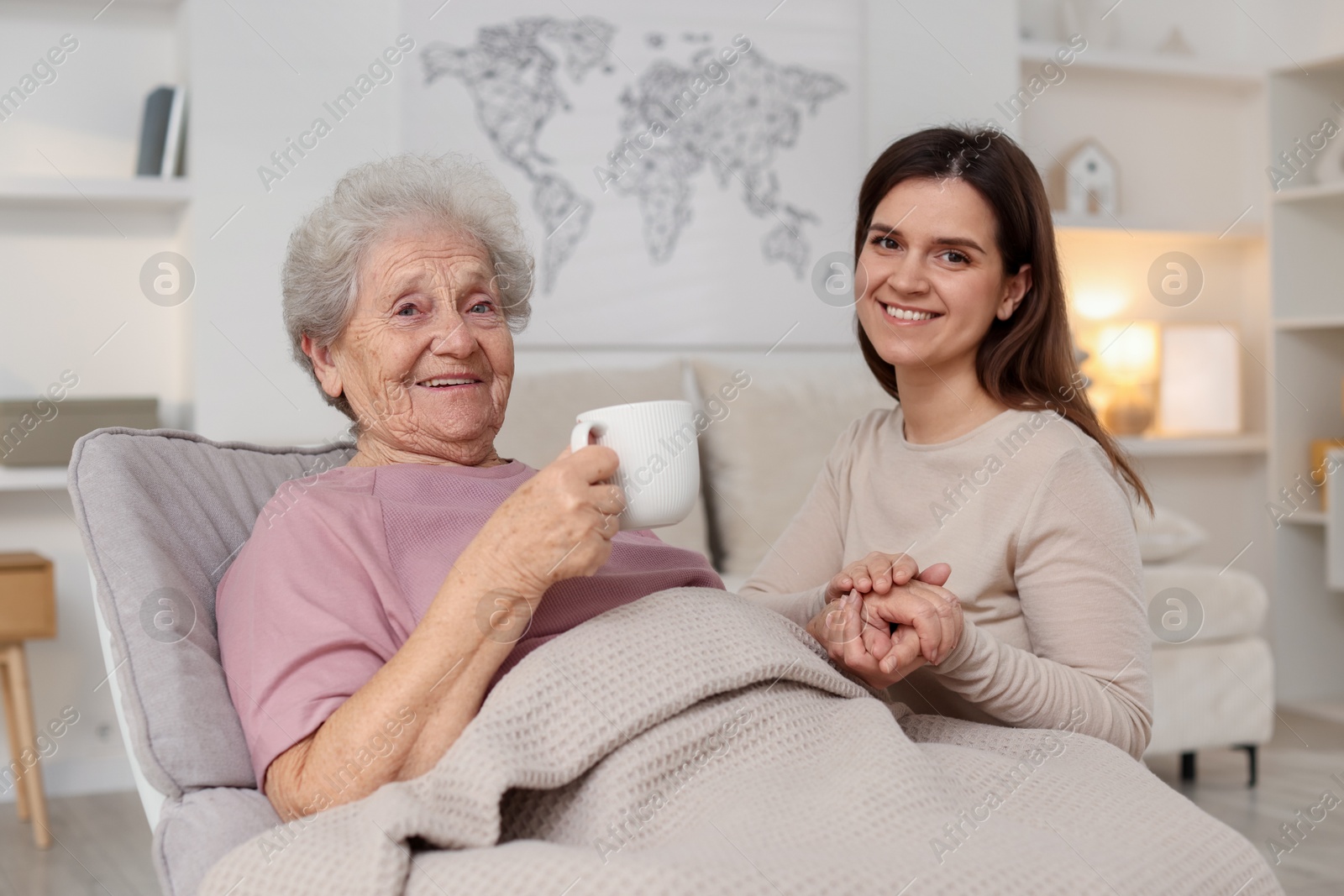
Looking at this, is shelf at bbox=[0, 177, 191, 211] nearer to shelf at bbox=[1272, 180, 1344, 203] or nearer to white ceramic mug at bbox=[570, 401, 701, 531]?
white ceramic mug at bbox=[570, 401, 701, 531]

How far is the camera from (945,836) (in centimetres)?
90

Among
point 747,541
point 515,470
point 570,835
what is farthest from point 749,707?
point 747,541

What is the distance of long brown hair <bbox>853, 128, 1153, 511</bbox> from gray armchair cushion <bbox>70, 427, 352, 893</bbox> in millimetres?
900

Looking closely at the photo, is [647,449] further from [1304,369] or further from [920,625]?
[1304,369]

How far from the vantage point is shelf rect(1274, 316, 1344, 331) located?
399 centimetres

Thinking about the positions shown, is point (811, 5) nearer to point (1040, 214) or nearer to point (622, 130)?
point (622, 130)

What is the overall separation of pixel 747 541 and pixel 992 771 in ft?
6.46

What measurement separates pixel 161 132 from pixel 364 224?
7.17 ft

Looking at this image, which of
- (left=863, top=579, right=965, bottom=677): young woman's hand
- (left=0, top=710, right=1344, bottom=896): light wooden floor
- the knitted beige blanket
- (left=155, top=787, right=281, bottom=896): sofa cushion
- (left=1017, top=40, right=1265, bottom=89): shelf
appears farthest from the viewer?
(left=1017, top=40, right=1265, bottom=89): shelf

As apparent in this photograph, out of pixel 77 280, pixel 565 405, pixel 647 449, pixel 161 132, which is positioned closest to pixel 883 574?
pixel 647 449

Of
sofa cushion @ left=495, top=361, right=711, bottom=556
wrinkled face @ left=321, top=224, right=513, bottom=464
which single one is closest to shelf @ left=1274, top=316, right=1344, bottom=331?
sofa cushion @ left=495, top=361, right=711, bottom=556

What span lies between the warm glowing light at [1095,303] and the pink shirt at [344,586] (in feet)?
11.3

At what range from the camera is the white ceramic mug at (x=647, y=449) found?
105 cm

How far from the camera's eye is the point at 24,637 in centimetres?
290
